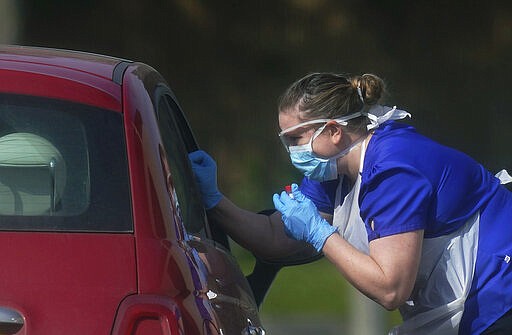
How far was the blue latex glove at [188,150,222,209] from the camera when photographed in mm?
4117

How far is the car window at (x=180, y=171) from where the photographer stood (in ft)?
10.2

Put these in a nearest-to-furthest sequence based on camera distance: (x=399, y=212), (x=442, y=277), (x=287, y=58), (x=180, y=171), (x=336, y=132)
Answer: (x=180, y=171), (x=399, y=212), (x=442, y=277), (x=336, y=132), (x=287, y=58)

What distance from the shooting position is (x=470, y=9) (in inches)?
347

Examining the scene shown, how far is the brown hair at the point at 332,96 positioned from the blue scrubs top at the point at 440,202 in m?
0.11

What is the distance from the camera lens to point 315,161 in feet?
12.6

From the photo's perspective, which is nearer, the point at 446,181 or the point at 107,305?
the point at 107,305

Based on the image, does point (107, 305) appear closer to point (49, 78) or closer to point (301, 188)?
point (49, 78)

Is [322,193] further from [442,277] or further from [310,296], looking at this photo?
[310,296]

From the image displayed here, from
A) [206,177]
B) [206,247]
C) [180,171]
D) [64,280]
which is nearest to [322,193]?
[206,177]

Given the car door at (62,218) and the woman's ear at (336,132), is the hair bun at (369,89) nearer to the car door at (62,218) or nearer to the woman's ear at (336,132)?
the woman's ear at (336,132)

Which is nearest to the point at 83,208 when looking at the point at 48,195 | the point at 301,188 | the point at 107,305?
the point at 48,195

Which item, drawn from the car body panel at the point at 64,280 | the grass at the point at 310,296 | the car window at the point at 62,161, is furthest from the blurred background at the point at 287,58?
the car body panel at the point at 64,280

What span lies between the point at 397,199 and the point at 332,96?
0.48m

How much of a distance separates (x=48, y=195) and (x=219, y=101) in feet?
20.7
